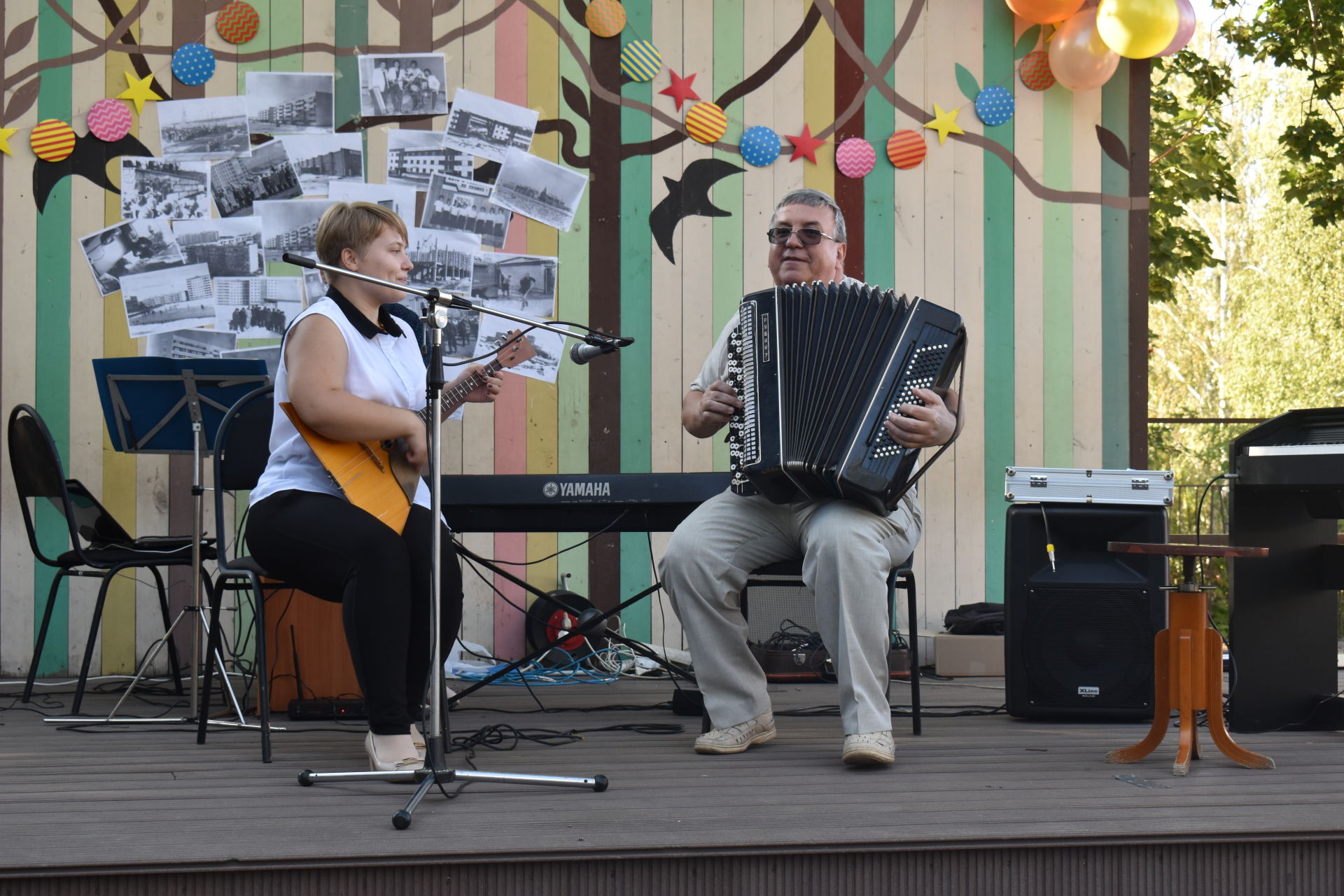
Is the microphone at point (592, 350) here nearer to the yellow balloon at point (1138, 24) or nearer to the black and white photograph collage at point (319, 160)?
the black and white photograph collage at point (319, 160)

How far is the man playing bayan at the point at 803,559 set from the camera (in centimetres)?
258

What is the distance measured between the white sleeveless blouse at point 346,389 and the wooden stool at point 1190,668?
156 centimetres

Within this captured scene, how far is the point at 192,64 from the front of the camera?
13.5 ft

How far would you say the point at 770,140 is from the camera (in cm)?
434

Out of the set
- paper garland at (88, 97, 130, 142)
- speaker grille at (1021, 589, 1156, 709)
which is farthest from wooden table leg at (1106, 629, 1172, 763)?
paper garland at (88, 97, 130, 142)

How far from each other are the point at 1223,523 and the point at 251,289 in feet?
16.6

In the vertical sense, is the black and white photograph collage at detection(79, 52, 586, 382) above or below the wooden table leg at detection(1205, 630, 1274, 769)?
above

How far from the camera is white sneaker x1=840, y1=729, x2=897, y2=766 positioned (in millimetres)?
2441

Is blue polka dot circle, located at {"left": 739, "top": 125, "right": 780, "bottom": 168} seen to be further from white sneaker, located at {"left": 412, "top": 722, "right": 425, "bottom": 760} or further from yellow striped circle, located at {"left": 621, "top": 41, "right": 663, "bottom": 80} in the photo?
white sneaker, located at {"left": 412, "top": 722, "right": 425, "bottom": 760}

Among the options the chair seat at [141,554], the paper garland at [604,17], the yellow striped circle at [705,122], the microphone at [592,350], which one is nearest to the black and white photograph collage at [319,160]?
the paper garland at [604,17]

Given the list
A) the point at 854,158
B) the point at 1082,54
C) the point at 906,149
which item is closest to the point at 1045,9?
the point at 1082,54

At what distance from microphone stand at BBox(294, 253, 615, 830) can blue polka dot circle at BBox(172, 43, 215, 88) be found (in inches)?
91.4

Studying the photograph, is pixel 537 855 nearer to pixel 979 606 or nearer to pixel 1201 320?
pixel 979 606

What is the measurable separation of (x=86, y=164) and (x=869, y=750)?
323 cm
